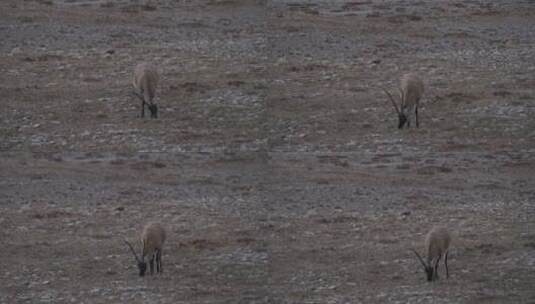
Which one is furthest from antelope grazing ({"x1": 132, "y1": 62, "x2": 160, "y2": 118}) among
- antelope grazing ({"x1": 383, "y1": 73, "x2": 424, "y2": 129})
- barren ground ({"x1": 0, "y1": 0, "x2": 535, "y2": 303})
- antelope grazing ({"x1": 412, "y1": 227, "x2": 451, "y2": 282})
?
antelope grazing ({"x1": 412, "y1": 227, "x2": 451, "y2": 282})

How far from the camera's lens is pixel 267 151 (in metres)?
24.7

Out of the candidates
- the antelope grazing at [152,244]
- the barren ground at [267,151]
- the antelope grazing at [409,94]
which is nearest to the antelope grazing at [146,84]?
Answer: the barren ground at [267,151]

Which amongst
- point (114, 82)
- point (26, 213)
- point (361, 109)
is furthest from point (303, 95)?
point (26, 213)

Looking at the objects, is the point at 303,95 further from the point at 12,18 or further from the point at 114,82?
the point at 12,18

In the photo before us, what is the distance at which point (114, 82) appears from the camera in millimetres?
26078

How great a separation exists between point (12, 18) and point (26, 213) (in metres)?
5.01

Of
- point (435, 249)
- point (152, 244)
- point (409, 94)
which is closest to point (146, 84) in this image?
point (152, 244)

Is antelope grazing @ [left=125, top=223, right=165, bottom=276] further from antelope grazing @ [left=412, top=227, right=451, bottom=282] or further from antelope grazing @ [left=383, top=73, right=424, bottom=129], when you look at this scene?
antelope grazing @ [left=383, top=73, right=424, bottom=129]

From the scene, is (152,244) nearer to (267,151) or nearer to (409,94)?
(267,151)

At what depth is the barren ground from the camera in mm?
22109

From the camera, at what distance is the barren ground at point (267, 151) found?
72.5 feet

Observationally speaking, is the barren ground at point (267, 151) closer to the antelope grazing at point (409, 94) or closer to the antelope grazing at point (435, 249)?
the antelope grazing at point (435, 249)

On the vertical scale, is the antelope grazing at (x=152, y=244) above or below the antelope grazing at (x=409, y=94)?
below

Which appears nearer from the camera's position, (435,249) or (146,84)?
(435,249)
